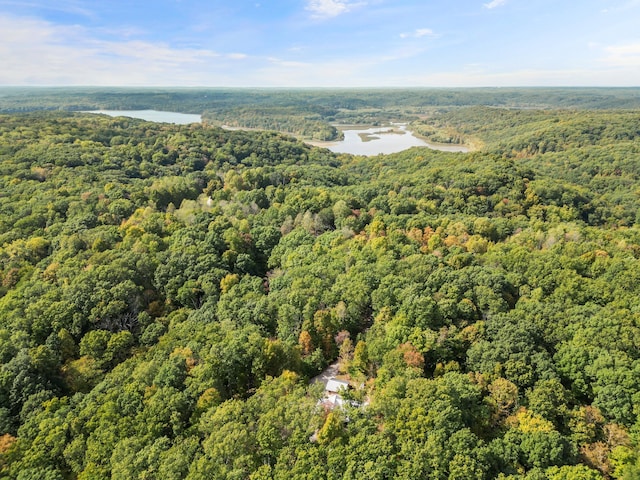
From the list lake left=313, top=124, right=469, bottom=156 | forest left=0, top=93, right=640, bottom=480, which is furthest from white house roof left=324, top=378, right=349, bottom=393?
lake left=313, top=124, right=469, bottom=156

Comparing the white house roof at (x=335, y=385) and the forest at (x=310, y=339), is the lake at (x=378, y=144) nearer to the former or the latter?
the forest at (x=310, y=339)

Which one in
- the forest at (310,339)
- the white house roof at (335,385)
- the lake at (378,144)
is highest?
the lake at (378,144)

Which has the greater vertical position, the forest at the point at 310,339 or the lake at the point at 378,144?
the lake at the point at 378,144

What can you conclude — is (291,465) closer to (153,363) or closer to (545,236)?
(153,363)

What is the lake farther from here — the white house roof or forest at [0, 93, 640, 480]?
the white house roof

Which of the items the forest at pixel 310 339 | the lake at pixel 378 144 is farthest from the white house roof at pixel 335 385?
the lake at pixel 378 144

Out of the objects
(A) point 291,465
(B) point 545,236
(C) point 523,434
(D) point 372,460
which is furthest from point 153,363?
(B) point 545,236

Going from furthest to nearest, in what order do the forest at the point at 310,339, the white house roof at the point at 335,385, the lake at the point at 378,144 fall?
1. the lake at the point at 378,144
2. the white house roof at the point at 335,385
3. the forest at the point at 310,339

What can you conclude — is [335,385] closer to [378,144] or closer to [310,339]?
[310,339]
